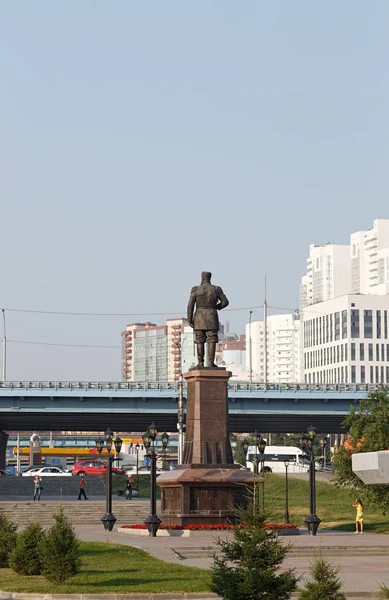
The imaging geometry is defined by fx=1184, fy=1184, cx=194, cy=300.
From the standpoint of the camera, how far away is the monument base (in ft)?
134

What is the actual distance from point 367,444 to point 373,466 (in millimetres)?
42826

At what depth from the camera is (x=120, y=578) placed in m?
26.0

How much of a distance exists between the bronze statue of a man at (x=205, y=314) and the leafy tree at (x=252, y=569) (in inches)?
951

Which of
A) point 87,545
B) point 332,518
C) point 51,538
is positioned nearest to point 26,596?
point 51,538

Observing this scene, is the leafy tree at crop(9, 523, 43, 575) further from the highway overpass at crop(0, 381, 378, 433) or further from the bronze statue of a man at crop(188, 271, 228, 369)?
the highway overpass at crop(0, 381, 378, 433)

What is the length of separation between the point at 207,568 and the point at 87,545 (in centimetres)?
722

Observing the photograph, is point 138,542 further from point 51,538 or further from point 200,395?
point 51,538

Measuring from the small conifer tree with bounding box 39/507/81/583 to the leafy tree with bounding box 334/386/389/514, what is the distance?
26090 mm

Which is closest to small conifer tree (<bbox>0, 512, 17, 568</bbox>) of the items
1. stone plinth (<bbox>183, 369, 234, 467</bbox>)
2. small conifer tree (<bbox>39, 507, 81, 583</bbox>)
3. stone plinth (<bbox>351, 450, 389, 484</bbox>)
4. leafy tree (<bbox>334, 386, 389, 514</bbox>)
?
small conifer tree (<bbox>39, 507, 81, 583</bbox>)

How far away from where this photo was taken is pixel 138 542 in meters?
37.1

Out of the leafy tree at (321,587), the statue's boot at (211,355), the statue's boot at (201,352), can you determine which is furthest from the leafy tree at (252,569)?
the statue's boot at (201,352)

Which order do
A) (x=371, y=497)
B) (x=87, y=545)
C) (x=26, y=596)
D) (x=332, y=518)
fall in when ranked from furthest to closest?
(x=332, y=518) → (x=371, y=497) → (x=87, y=545) → (x=26, y=596)

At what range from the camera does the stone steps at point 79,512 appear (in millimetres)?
57406

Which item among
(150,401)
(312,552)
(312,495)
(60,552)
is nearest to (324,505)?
(312,495)
